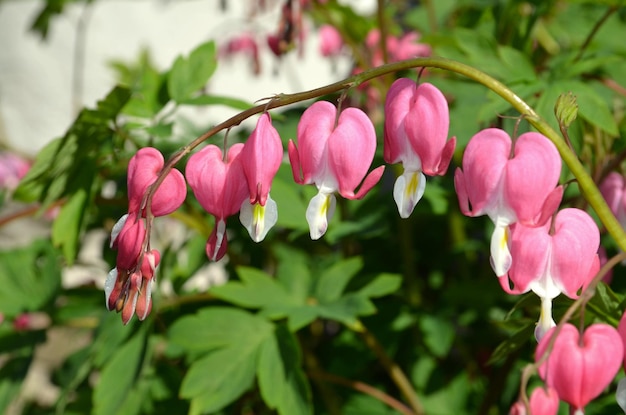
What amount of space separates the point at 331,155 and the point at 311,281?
774 millimetres

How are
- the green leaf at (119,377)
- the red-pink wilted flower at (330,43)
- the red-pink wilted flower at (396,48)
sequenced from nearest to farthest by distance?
the green leaf at (119,377), the red-pink wilted flower at (396,48), the red-pink wilted flower at (330,43)

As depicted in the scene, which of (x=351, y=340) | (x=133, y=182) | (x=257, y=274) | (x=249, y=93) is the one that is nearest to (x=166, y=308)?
(x=257, y=274)

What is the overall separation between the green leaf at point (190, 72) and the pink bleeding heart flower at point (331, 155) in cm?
55

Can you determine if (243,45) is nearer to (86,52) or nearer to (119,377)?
(119,377)

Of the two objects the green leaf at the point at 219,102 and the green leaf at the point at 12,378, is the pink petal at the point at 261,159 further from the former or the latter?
the green leaf at the point at 12,378

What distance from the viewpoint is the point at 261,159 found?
2.96 ft

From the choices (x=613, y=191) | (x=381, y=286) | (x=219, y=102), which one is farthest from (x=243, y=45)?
(x=613, y=191)

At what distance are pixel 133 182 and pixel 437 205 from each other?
2.38 feet

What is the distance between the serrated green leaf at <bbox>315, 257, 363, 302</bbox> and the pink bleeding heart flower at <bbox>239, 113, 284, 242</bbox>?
59 cm

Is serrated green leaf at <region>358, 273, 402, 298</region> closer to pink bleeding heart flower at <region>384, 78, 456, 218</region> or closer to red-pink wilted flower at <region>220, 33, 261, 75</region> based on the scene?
pink bleeding heart flower at <region>384, 78, 456, 218</region>

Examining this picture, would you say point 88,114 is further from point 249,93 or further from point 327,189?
point 249,93

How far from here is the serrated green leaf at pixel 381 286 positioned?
4.66 feet

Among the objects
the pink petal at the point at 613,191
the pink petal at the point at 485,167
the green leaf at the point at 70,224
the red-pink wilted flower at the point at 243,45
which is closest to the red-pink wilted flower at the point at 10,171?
the red-pink wilted flower at the point at 243,45

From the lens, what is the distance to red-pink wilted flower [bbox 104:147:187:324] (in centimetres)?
84
